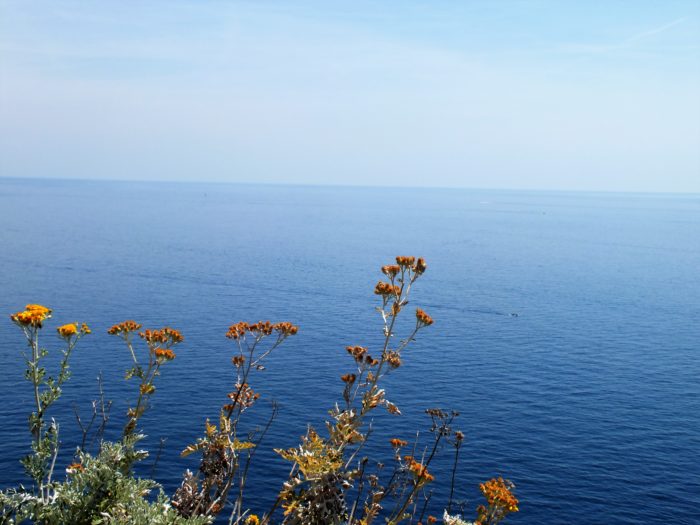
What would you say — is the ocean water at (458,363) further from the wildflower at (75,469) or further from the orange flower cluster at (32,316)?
the orange flower cluster at (32,316)

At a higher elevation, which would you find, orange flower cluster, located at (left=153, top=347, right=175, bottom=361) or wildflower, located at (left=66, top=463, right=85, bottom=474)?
orange flower cluster, located at (left=153, top=347, right=175, bottom=361)

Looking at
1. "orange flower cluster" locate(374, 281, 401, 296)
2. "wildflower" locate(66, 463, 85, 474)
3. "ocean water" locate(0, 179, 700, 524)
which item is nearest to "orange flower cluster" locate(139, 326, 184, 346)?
"wildflower" locate(66, 463, 85, 474)

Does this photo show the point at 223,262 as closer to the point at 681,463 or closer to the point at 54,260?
the point at 54,260

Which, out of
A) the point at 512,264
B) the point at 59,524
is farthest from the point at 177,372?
the point at 512,264

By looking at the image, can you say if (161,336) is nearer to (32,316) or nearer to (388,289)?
(32,316)

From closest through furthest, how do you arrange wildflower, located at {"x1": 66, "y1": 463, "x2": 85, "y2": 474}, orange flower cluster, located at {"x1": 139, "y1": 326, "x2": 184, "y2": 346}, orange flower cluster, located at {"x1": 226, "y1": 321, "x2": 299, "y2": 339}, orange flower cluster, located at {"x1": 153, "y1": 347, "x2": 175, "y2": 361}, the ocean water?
wildflower, located at {"x1": 66, "y1": 463, "x2": 85, "y2": 474} → orange flower cluster, located at {"x1": 153, "y1": 347, "x2": 175, "y2": 361} → orange flower cluster, located at {"x1": 139, "y1": 326, "x2": 184, "y2": 346} → orange flower cluster, located at {"x1": 226, "y1": 321, "x2": 299, "y2": 339} → the ocean water

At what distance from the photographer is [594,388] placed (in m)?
67.6

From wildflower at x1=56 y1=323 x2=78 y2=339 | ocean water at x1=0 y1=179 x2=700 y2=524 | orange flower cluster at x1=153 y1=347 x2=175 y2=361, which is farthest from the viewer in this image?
ocean water at x1=0 y1=179 x2=700 y2=524

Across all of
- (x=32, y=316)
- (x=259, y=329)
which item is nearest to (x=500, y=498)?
(x=259, y=329)

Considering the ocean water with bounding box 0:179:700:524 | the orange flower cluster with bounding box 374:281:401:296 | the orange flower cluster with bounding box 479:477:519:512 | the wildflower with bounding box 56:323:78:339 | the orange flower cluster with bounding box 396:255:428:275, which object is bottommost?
the ocean water with bounding box 0:179:700:524

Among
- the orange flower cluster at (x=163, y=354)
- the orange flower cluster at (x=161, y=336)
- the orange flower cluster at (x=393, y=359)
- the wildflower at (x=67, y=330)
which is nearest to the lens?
the wildflower at (x=67, y=330)

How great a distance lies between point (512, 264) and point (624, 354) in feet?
234

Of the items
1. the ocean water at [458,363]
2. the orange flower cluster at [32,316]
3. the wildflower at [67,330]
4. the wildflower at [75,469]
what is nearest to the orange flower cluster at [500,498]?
the wildflower at [75,469]

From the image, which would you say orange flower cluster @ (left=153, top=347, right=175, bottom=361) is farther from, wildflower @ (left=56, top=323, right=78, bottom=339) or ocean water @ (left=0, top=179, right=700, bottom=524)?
ocean water @ (left=0, top=179, right=700, bottom=524)
